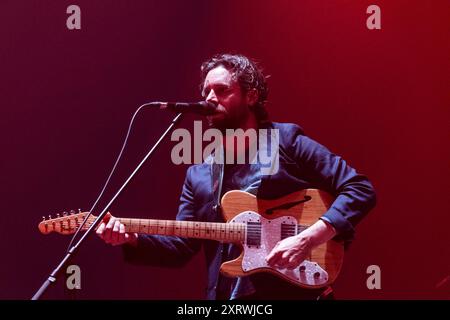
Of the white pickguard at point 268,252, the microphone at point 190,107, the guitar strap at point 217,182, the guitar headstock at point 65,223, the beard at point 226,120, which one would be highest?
the microphone at point 190,107

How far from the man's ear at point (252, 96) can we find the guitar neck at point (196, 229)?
23.2 inches

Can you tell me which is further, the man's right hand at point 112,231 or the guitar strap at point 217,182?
the guitar strap at point 217,182

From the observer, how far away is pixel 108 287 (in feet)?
8.71

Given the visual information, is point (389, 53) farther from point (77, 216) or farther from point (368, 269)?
point (77, 216)

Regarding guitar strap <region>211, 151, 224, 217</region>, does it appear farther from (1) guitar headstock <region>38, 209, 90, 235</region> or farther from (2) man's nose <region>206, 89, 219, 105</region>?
(1) guitar headstock <region>38, 209, 90, 235</region>

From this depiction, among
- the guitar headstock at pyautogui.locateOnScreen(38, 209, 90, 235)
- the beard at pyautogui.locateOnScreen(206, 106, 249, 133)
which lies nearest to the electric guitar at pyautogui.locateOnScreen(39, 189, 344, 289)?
the guitar headstock at pyautogui.locateOnScreen(38, 209, 90, 235)

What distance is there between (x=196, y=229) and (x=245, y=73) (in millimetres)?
728

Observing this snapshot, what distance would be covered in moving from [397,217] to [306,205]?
0.64 m

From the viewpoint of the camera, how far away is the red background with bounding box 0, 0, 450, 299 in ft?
8.68

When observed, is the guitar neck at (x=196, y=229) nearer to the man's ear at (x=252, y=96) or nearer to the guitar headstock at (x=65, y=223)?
the guitar headstock at (x=65, y=223)

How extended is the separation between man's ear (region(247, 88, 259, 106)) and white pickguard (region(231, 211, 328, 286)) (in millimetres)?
544

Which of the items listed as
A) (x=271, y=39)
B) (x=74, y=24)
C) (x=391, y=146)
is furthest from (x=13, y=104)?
(x=391, y=146)

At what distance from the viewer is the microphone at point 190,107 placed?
1.92 m

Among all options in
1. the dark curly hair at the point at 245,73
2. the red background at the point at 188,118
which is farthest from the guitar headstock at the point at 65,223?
the dark curly hair at the point at 245,73
